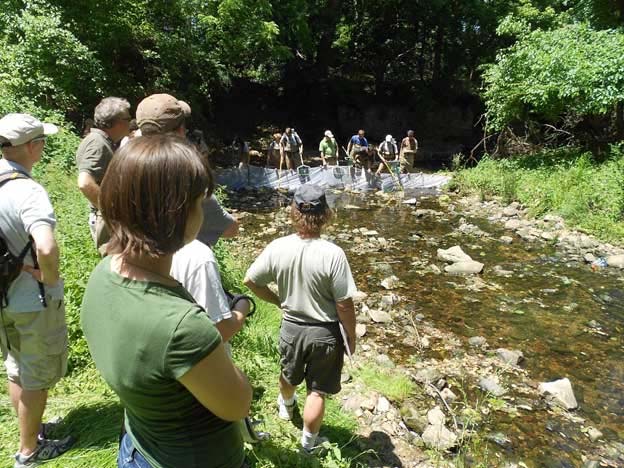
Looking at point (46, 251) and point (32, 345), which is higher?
point (46, 251)

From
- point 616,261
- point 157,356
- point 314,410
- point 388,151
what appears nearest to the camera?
point 157,356

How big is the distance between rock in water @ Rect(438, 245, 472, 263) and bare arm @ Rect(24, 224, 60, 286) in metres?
6.64

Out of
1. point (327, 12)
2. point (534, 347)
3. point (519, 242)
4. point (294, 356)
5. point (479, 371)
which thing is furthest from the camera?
point (327, 12)

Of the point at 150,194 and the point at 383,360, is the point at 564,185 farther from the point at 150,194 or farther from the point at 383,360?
the point at 150,194

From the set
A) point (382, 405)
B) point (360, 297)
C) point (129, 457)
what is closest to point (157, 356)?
point (129, 457)

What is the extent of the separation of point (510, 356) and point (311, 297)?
10.5 feet

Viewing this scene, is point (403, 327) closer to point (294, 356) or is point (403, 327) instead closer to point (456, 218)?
point (294, 356)

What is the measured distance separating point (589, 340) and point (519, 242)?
379cm

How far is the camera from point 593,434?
3.73 meters

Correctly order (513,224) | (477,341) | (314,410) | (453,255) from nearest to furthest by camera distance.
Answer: (314,410) → (477,341) → (453,255) → (513,224)

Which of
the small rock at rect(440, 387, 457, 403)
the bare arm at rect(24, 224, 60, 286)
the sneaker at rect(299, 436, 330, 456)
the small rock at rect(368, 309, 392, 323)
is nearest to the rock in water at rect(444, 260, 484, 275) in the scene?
the small rock at rect(368, 309, 392, 323)

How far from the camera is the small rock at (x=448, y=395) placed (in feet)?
13.2

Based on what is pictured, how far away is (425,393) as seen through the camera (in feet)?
13.4

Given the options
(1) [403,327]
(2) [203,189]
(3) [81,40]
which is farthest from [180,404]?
(3) [81,40]
